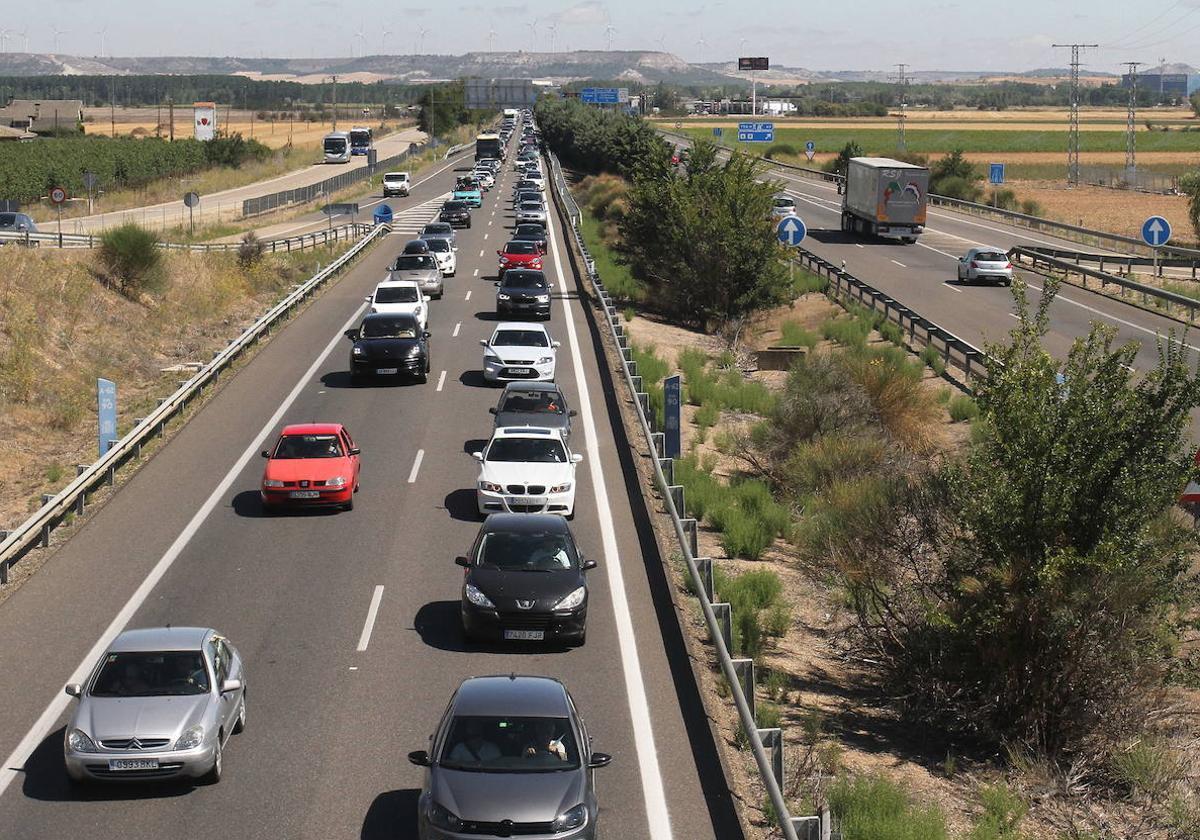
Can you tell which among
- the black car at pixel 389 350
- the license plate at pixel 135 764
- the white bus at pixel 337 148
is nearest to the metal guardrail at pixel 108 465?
the black car at pixel 389 350

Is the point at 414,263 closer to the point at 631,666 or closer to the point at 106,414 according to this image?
the point at 106,414

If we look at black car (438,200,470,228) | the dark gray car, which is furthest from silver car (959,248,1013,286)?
the dark gray car

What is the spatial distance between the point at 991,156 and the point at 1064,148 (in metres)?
19.7

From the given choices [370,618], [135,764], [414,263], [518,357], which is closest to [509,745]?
[135,764]

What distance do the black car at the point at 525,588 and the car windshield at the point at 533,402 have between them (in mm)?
8847

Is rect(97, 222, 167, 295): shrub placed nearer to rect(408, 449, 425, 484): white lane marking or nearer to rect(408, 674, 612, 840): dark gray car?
rect(408, 449, 425, 484): white lane marking

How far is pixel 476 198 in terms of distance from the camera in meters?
86.8

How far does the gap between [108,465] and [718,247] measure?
24.5 m

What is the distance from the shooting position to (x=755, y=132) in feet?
362

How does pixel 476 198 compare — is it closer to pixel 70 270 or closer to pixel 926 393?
pixel 70 270

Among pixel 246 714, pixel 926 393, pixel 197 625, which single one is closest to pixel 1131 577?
pixel 246 714

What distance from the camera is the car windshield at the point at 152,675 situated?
1378 cm

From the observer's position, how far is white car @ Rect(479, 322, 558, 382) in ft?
109

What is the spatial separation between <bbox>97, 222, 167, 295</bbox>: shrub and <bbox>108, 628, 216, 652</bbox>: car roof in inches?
1274
